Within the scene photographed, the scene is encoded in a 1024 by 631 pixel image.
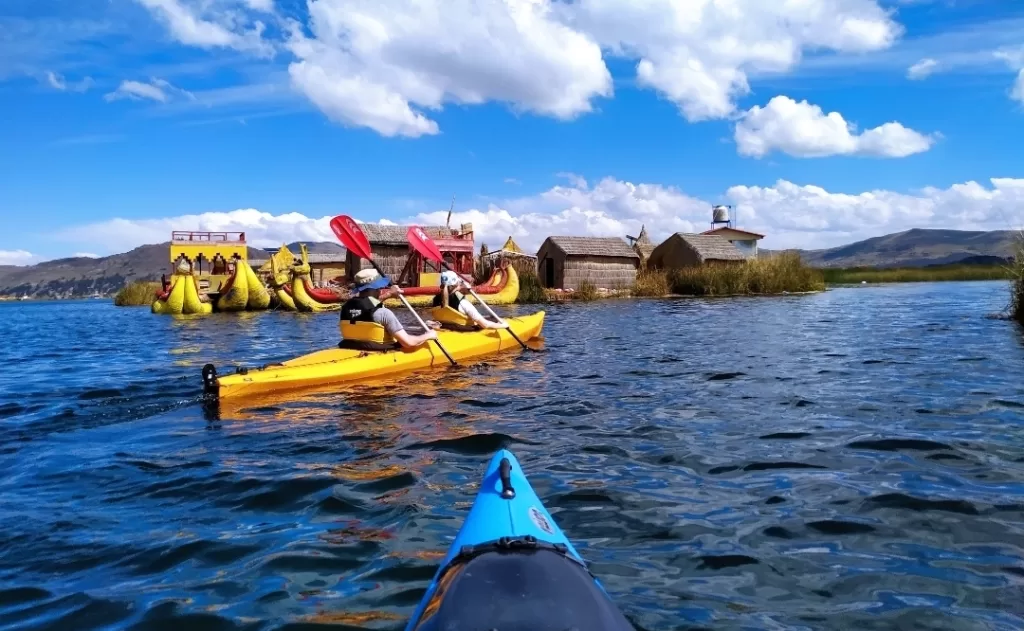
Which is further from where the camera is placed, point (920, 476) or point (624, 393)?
point (624, 393)

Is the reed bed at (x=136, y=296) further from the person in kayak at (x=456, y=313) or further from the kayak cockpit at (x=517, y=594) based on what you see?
the kayak cockpit at (x=517, y=594)

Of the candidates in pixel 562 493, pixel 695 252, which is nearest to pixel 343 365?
pixel 562 493

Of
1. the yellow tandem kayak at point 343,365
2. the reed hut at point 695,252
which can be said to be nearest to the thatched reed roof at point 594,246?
the reed hut at point 695,252

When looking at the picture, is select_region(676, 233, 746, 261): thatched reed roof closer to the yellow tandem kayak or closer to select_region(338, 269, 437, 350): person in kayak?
the yellow tandem kayak

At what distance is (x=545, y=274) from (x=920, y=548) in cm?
3274

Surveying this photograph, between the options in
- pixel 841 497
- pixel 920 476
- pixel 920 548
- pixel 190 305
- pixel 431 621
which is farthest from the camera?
pixel 190 305

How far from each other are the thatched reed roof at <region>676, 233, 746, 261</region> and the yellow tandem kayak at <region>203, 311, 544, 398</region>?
24951 mm

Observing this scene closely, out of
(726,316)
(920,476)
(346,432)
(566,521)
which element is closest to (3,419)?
(346,432)

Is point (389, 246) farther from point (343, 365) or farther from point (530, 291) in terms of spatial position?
point (343, 365)

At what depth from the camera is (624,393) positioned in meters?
8.21

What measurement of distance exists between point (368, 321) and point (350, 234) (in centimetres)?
354

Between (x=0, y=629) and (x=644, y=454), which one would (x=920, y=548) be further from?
(x=0, y=629)

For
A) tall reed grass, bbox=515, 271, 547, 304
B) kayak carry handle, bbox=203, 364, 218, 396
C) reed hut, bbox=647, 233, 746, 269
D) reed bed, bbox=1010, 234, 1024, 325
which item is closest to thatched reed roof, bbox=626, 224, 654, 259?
reed hut, bbox=647, 233, 746, 269

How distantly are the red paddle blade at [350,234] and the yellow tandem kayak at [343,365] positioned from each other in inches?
103
